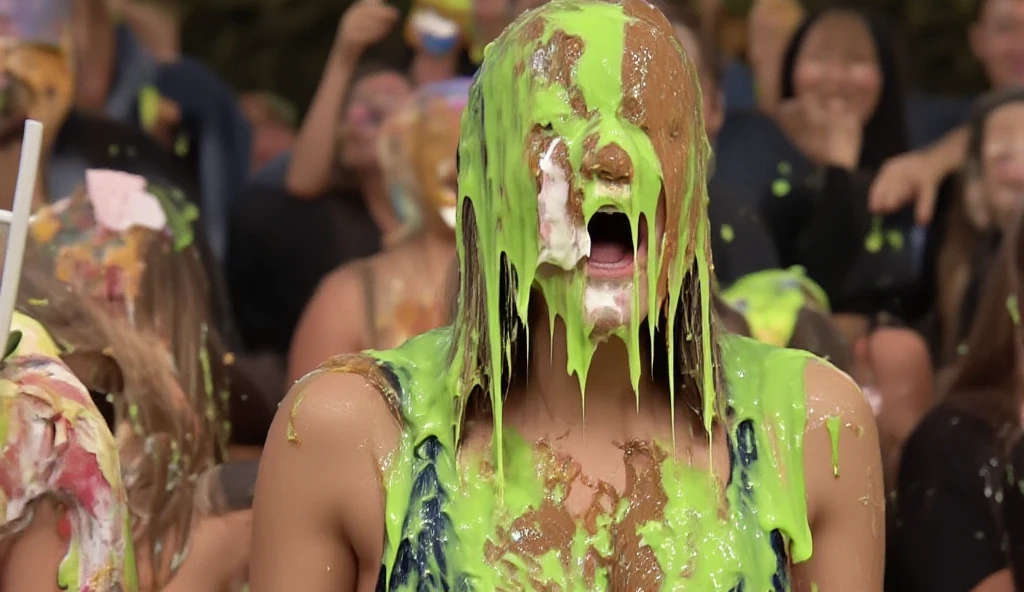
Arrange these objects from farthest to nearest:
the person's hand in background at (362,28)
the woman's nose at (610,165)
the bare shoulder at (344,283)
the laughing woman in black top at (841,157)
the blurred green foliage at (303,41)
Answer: the blurred green foliage at (303,41) → the person's hand in background at (362,28) → the laughing woman in black top at (841,157) → the bare shoulder at (344,283) → the woman's nose at (610,165)

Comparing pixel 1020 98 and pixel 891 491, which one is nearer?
pixel 891 491

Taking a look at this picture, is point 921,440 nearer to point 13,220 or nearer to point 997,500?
point 997,500

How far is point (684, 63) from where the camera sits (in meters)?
1.68

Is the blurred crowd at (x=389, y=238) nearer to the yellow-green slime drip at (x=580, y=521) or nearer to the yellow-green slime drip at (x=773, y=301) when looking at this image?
the yellow-green slime drip at (x=773, y=301)

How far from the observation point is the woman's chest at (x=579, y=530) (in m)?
1.64

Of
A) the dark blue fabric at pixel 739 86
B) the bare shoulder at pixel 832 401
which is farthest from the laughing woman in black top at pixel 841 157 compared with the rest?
the bare shoulder at pixel 832 401

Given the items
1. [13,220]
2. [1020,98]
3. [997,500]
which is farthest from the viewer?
[1020,98]

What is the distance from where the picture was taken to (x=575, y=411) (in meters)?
1.72

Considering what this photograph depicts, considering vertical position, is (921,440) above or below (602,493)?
below

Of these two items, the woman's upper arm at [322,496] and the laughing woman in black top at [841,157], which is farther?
the laughing woman in black top at [841,157]

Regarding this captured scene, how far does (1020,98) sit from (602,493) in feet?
7.61

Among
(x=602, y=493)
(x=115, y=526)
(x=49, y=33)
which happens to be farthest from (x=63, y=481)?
(x=49, y=33)

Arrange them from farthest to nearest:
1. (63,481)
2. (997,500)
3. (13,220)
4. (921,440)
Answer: (921,440), (997,500), (63,481), (13,220)

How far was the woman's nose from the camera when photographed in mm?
1596
